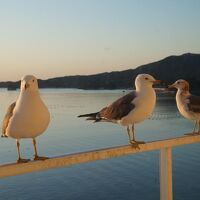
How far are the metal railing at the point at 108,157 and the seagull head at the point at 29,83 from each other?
0.59 meters

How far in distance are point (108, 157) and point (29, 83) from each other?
0.76 m

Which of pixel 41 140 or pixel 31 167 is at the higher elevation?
pixel 31 167

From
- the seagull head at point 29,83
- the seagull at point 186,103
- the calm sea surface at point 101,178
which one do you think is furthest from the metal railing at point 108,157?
the calm sea surface at point 101,178

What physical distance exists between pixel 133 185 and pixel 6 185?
18.3 feet

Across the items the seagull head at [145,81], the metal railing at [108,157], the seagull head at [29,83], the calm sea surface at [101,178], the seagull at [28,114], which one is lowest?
the calm sea surface at [101,178]

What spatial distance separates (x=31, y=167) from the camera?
2352mm

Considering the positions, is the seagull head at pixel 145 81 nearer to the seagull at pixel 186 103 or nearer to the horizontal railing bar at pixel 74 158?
the horizontal railing bar at pixel 74 158

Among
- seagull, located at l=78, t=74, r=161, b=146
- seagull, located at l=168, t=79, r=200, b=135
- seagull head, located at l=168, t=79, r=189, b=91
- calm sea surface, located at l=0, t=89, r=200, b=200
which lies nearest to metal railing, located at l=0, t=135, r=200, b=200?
seagull, located at l=78, t=74, r=161, b=146

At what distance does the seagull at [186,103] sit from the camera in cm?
441

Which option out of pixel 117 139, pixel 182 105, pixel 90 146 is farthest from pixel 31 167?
pixel 117 139

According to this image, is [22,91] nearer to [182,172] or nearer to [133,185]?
[133,185]

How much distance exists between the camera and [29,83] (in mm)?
2773

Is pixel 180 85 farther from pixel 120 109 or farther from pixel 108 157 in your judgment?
pixel 108 157

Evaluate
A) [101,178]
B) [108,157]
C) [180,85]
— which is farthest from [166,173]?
[101,178]
